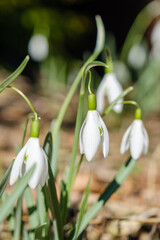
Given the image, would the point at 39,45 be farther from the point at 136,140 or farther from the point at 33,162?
the point at 33,162

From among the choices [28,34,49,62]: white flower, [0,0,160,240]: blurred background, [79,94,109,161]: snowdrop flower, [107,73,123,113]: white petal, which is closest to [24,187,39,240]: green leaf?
[0,0,160,240]: blurred background

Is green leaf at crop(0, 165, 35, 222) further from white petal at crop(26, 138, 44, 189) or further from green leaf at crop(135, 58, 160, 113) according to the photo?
green leaf at crop(135, 58, 160, 113)

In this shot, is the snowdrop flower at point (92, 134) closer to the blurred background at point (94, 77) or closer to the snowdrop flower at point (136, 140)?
the snowdrop flower at point (136, 140)

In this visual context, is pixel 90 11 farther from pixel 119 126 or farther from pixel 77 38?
pixel 119 126

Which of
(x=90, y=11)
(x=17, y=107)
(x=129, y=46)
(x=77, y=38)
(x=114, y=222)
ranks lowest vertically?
(x=114, y=222)

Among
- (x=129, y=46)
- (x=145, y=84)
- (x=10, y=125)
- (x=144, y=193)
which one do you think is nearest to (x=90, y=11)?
(x=129, y=46)
